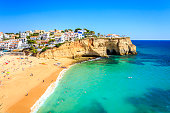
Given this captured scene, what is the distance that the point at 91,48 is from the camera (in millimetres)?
45031

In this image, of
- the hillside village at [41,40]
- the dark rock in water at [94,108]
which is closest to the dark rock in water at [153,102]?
the dark rock in water at [94,108]

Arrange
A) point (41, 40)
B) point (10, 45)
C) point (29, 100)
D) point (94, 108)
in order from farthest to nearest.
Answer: point (41, 40) → point (10, 45) → point (29, 100) → point (94, 108)

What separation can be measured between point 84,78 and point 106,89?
6.46m

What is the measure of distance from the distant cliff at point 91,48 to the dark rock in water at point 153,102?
98.7 ft

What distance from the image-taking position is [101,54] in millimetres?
47312

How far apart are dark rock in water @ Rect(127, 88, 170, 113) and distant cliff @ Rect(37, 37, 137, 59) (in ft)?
98.7

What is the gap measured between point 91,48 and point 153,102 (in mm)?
32159

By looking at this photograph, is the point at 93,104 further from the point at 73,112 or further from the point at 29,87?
the point at 29,87

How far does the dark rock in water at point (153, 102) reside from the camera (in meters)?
13.6

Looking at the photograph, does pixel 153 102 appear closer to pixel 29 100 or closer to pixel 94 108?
pixel 94 108

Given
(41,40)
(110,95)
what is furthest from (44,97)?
(41,40)

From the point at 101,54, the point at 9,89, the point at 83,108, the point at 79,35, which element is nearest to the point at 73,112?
the point at 83,108

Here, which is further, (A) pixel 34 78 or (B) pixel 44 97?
(A) pixel 34 78

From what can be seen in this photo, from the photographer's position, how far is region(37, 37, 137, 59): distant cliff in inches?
1668
